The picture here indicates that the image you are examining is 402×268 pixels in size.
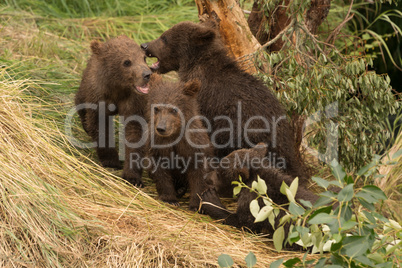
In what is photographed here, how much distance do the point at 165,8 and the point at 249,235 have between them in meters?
5.35

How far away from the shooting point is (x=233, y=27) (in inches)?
214

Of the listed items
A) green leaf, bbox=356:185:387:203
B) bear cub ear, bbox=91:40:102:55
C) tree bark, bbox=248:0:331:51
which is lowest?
green leaf, bbox=356:185:387:203

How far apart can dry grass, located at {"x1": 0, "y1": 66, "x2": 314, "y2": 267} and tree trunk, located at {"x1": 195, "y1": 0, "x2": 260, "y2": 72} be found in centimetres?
184

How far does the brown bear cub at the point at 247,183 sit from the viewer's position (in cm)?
417

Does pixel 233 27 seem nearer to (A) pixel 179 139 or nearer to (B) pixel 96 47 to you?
(B) pixel 96 47

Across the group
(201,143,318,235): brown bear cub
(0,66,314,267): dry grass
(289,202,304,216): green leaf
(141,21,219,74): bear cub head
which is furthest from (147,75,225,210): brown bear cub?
(289,202,304,216): green leaf

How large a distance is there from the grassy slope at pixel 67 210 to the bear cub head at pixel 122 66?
0.67 metres

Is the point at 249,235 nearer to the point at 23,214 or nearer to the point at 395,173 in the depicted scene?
the point at 23,214

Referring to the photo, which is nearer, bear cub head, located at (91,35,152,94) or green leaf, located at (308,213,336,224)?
green leaf, located at (308,213,336,224)

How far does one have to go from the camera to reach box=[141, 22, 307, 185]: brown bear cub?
15.4ft

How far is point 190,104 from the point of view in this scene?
4430 millimetres

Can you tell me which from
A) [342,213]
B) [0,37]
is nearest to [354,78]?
[342,213]

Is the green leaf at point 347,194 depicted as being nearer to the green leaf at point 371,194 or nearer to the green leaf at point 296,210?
the green leaf at point 371,194

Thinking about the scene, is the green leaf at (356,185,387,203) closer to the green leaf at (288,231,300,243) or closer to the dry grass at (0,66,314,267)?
the green leaf at (288,231,300,243)
